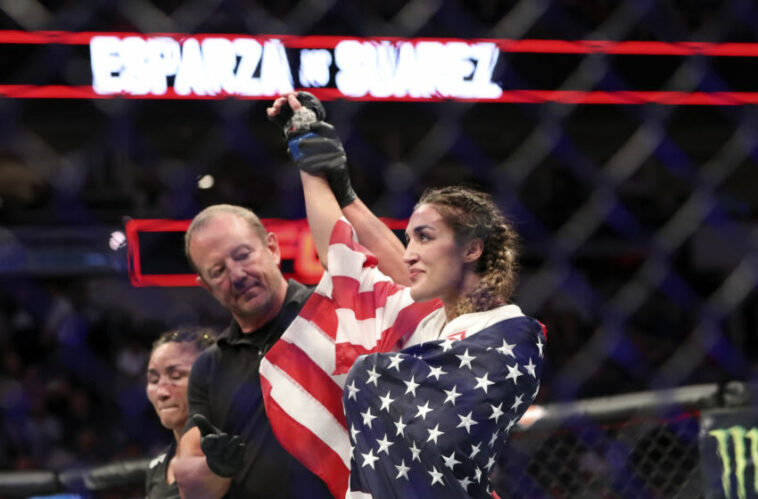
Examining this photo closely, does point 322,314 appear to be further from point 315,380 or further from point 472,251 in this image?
point 472,251

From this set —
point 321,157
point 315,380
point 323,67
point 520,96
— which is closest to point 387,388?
point 315,380

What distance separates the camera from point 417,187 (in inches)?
178

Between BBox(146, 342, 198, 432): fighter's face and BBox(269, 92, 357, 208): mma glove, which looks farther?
BBox(146, 342, 198, 432): fighter's face

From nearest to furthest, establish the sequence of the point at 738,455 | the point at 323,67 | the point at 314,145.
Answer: the point at 314,145
the point at 738,455
the point at 323,67

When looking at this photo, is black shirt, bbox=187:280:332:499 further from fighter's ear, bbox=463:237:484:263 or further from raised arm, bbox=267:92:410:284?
fighter's ear, bbox=463:237:484:263

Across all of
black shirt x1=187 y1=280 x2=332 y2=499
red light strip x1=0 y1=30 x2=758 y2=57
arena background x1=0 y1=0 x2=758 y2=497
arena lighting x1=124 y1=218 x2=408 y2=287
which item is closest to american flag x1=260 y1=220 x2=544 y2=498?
black shirt x1=187 y1=280 x2=332 y2=499

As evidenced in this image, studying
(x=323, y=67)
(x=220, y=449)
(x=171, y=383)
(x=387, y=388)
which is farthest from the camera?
(x=323, y=67)

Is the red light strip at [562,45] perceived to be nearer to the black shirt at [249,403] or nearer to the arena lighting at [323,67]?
the arena lighting at [323,67]

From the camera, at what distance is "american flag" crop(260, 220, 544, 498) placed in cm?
113

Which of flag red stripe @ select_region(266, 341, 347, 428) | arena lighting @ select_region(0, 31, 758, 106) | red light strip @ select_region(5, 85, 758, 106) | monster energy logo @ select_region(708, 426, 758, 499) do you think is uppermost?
arena lighting @ select_region(0, 31, 758, 106)

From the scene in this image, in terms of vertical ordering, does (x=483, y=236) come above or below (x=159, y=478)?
above

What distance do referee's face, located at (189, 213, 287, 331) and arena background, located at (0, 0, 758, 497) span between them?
787 millimetres

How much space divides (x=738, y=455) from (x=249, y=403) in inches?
33.4

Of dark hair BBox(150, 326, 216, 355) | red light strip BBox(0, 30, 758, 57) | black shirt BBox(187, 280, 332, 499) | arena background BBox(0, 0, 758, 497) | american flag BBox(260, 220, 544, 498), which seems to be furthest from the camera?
arena background BBox(0, 0, 758, 497)
